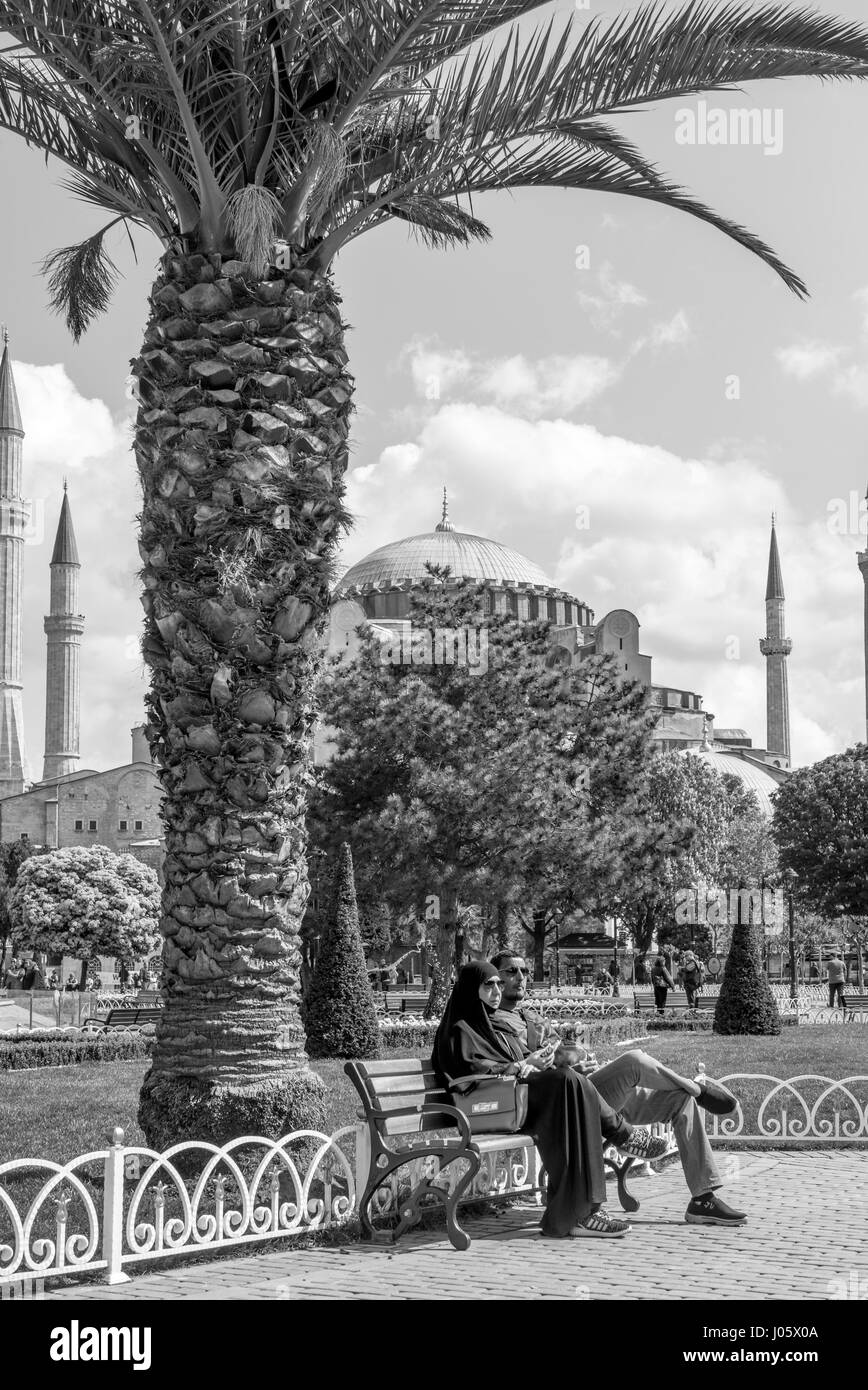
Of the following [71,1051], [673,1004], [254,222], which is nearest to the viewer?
[254,222]

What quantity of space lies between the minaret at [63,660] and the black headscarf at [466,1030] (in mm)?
68334

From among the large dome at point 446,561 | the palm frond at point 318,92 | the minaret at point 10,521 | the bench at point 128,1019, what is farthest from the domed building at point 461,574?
the palm frond at point 318,92

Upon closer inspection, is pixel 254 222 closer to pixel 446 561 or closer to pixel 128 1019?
pixel 128 1019

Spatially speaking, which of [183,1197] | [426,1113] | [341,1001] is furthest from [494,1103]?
[341,1001]

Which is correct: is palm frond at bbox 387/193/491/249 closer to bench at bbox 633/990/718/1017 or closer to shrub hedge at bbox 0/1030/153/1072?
shrub hedge at bbox 0/1030/153/1072

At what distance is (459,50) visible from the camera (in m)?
7.27

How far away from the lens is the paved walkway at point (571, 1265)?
4812 mm

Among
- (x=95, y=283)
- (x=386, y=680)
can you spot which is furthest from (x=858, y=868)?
(x=95, y=283)

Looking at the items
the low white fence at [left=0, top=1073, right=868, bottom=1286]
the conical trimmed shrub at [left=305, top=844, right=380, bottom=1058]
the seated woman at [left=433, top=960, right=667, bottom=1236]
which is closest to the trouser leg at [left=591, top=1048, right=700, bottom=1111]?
the seated woman at [left=433, top=960, right=667, bottom=1236]

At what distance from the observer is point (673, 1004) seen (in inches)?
1115

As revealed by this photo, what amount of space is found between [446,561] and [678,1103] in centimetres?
6906

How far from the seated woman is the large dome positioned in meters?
67.0

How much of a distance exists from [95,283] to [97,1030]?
39.8 ft

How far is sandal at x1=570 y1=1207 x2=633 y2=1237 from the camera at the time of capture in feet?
19.1
